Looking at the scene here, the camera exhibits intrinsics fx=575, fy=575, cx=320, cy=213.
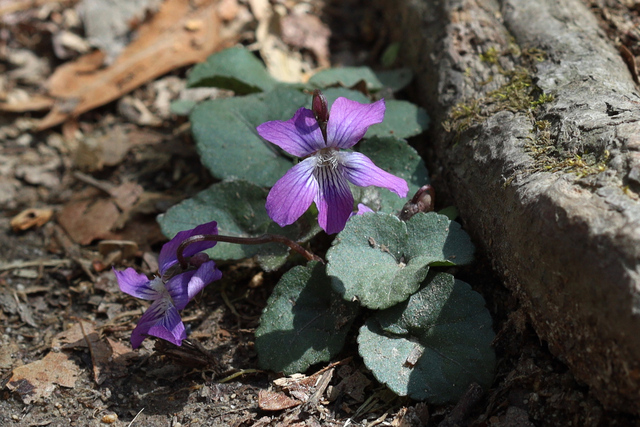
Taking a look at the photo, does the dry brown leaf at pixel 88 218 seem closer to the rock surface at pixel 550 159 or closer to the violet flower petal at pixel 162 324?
the violet flower petal at pixel 162 324

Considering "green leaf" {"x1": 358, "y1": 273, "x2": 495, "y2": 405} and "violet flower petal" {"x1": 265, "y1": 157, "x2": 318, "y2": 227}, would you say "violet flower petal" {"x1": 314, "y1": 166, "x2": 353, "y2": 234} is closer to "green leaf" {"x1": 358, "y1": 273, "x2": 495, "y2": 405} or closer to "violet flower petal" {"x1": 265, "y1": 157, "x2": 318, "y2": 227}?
"violet flower petal" {"x1": 265, "y1": 157, "x2": 318, "y2": 227}

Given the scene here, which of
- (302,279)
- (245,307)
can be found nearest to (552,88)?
(302,279)

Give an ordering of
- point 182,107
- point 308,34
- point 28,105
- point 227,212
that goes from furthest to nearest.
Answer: point 308,34 < point 28,105 < point 182,107 < point 227,212

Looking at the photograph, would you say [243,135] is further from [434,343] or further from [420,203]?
[434,343]

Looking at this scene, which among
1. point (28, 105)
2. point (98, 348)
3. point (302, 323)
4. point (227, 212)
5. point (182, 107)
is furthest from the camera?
point (28, 105)

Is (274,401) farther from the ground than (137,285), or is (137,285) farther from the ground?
(137,285)

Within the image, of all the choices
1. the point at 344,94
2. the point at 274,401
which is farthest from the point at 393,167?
the point at 274,401
